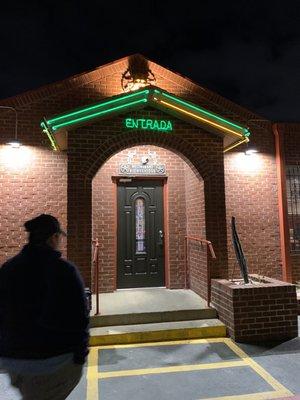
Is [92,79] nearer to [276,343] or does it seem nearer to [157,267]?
[157,267]

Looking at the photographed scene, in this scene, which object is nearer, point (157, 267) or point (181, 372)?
point (181, 372)

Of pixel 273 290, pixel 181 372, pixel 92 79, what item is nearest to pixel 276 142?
pixel 273 290

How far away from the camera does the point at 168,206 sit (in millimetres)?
8078

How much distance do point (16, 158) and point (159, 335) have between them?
4.68 meters

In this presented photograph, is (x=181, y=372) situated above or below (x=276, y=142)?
below

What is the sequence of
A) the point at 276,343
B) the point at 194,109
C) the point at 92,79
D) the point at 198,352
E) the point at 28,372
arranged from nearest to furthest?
Result: the point at 28,372, the point at 198,352, the point at 276,343, the point at 194,109, the point at 92,79

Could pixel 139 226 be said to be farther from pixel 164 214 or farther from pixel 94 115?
pixel 94 115

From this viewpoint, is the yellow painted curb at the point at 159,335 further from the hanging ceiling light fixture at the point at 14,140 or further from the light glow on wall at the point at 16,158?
the hanging ceiling light fixture at the point at 14,140

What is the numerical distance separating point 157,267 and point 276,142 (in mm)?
4295

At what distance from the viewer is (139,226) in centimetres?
805

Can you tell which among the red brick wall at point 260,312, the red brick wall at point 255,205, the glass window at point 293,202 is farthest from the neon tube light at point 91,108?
the glass window at point 293,202

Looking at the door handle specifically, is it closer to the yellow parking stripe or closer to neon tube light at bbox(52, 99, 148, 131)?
→ the yellow parking stripe

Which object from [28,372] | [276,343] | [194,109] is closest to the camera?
[28,372]

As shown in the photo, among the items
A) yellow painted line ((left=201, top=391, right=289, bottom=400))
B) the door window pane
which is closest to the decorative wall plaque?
the door window pane
